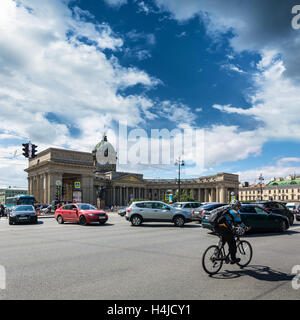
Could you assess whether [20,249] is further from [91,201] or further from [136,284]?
[91,201]

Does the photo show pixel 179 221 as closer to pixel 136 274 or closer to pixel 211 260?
pixel 211 260

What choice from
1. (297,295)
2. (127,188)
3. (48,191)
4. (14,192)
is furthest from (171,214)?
(14,192)

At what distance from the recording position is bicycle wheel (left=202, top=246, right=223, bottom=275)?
270 inches

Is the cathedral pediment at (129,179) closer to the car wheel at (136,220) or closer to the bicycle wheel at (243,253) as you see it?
the car wheel at (136,220)

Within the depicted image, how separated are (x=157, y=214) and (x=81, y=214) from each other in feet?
17.9

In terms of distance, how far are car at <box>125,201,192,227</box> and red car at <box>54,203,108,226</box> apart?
7.00 feet

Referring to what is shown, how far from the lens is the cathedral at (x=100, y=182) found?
6969 cm

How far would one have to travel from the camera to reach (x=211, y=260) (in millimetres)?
6961

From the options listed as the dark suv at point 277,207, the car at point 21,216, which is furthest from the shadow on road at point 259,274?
the car at point 21,216

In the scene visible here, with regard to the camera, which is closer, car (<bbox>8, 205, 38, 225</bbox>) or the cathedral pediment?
car (<bbox>8, 205, 38, 225</bbox>)

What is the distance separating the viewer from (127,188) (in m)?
114

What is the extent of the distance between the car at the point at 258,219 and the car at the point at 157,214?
426 cm

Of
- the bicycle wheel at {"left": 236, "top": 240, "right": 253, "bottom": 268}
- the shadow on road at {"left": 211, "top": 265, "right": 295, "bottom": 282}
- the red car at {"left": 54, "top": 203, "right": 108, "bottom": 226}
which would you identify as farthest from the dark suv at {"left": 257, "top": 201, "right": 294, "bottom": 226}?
the shadow on road at {"left": 211, "top": 265, "right": 295, "bottom": 282}

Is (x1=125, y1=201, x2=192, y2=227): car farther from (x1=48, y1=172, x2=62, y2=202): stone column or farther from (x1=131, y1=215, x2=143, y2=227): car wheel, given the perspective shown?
(x1=48, y1=172, x2=62, y2=202): stone column
